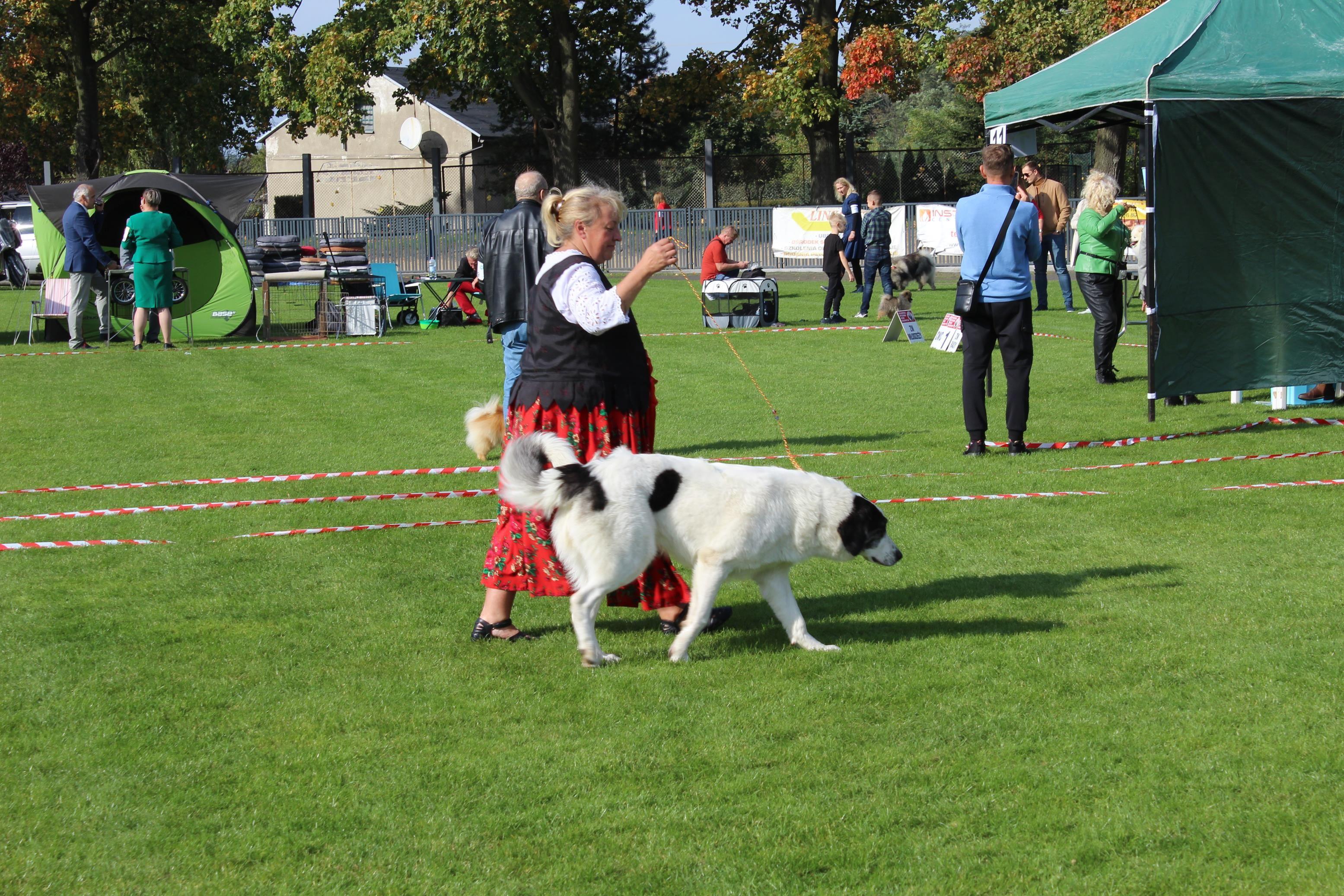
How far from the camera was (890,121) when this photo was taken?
113625 millimetres

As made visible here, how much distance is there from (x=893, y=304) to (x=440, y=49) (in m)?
18.4

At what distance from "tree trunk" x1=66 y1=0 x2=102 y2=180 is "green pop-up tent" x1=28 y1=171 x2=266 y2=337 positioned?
65.1ft

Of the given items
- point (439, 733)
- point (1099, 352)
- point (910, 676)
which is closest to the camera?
point (439, 733)

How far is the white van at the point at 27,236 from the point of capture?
30328mm

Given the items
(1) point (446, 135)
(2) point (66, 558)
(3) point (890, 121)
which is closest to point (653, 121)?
(1) point (446, 135)

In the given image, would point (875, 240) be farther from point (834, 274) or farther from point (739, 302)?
point (739, 302)

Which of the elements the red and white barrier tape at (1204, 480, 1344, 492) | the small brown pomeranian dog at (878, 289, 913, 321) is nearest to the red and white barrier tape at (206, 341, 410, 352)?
the small brown pomeranian dog at (878, 289, 913, 321)

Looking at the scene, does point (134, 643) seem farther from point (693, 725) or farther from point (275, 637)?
point (693, 725)

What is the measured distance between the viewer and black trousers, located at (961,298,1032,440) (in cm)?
870

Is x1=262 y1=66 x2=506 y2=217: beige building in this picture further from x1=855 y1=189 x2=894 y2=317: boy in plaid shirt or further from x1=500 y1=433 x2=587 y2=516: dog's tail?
x1=500 y1=433 x2=587 y2=516: dog's tail

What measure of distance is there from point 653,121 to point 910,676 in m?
42.7

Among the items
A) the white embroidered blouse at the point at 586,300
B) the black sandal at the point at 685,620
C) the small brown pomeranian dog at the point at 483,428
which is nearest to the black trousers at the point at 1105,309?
the small brown pomeranian dog at the point at 483,428

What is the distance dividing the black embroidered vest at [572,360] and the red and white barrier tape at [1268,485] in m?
4.19

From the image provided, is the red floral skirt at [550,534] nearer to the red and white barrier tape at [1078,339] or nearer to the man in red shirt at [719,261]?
the red and white barrier tape at [1078,339]
